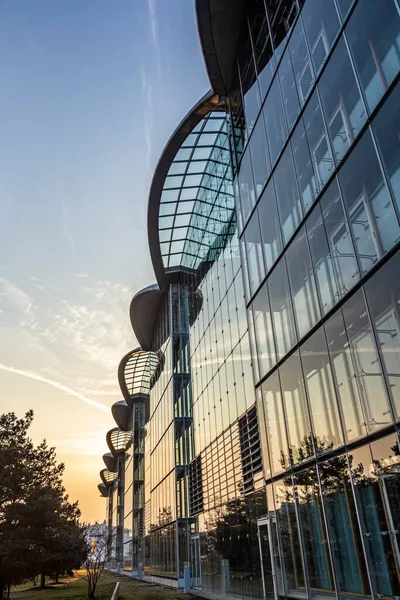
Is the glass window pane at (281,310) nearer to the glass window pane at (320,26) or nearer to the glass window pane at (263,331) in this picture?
the glass window pane at (263,331)

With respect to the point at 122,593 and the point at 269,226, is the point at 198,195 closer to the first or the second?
the point at 269,226

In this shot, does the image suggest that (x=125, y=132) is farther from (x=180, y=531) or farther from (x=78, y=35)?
(x=180, y=531)

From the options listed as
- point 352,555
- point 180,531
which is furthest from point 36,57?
point 180,531

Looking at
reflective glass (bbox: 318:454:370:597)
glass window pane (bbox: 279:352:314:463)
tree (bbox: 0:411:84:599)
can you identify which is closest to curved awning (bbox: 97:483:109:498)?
tree (bbox: 0:411:84:599)

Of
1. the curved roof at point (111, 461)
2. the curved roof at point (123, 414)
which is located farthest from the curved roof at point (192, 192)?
the curved roof at point (111, 461)

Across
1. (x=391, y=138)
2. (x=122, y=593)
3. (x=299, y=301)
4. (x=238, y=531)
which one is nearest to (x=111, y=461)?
(x=122, y=593)

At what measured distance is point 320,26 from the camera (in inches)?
428

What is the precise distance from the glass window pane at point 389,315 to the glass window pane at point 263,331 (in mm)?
5220

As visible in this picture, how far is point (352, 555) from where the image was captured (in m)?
8.41

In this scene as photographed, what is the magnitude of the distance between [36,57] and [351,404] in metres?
14.6

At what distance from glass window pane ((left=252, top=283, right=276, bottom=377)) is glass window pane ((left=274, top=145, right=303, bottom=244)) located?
88.6 inches

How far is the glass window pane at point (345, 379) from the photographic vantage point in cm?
855

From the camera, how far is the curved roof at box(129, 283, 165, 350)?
125 ft

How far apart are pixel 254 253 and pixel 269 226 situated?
159 cm
